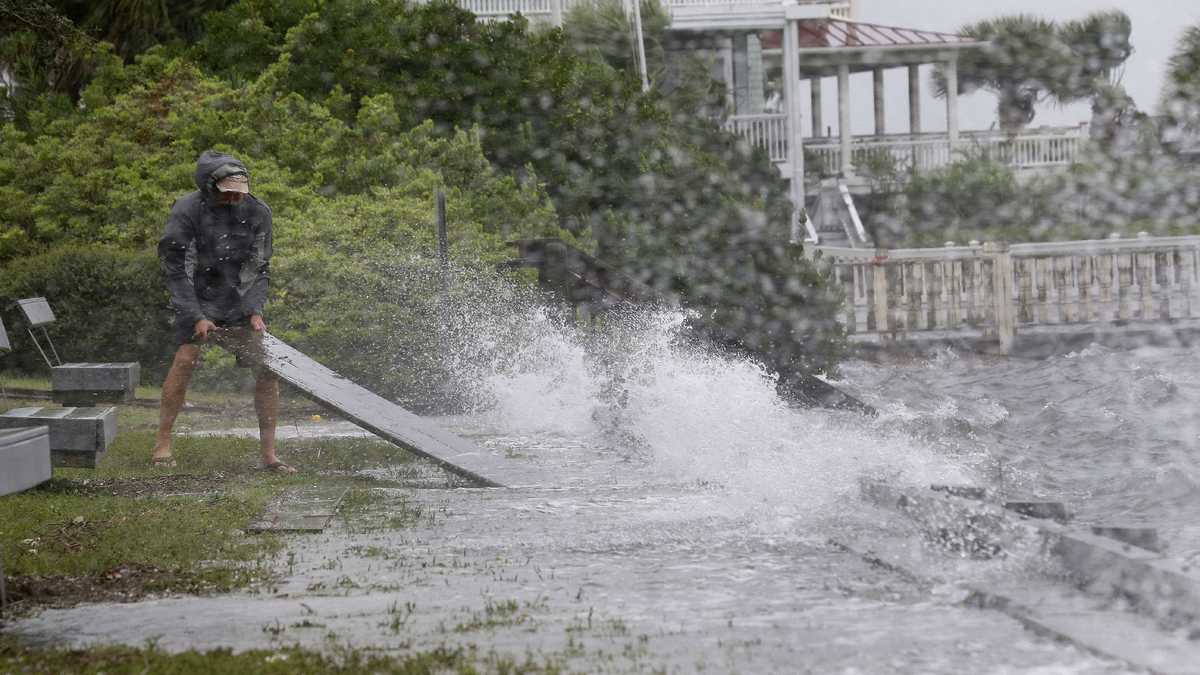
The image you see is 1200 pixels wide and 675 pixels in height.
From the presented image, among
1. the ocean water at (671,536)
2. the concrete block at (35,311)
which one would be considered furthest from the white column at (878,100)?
the concrete block at (35,311)

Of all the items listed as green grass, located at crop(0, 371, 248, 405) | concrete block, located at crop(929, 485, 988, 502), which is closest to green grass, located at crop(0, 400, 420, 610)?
concrete block, located at crop(929, 485, 988, 502)

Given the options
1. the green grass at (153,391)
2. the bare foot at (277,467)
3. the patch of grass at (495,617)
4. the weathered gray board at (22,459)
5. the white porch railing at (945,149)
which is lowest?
the green grass at (153,391)

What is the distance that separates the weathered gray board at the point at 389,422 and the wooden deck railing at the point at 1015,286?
44.1 feet

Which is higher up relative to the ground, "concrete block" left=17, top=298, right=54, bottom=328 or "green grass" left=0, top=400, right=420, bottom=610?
"concrete block" left=17, top=298, right=54, bottom=328

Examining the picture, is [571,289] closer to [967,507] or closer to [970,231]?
[967,507]

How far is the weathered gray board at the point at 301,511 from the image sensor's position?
664cm

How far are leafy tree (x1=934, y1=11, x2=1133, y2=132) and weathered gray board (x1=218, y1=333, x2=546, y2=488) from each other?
35.1 metres

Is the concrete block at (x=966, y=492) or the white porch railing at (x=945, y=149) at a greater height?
the white porch railing at (x=945, y=149)

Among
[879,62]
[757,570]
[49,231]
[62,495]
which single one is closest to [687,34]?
[879,62]

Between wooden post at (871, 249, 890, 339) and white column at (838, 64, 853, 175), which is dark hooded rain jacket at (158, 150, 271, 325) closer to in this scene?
wooden post at (871, 249, 890, 339)

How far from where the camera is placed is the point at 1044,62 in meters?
47.1

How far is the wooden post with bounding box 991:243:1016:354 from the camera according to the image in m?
21.9

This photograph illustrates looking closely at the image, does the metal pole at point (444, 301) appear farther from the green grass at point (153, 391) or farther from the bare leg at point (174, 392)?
the bare leg at point (174, 392)

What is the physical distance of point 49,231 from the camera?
17141 mm
